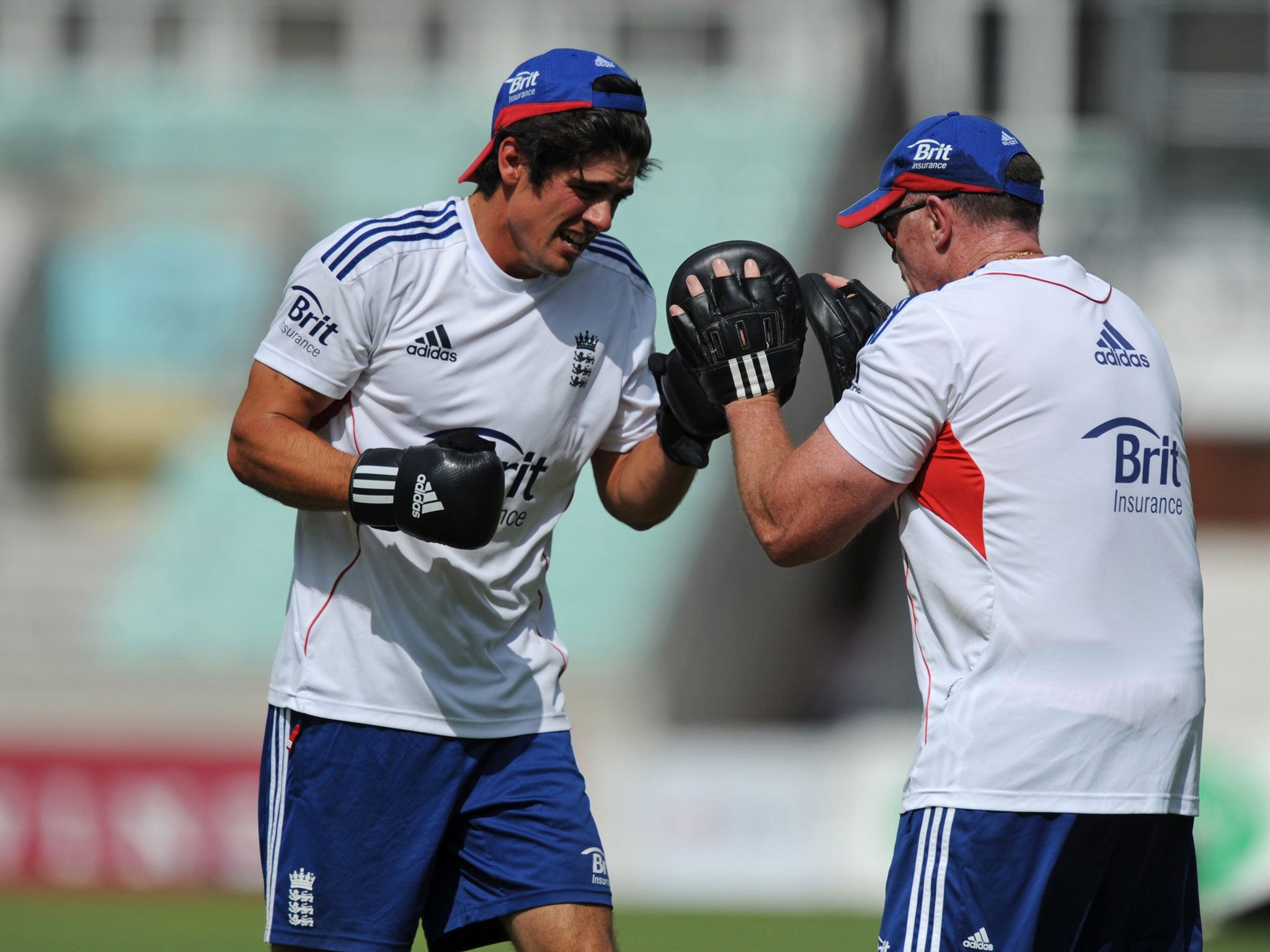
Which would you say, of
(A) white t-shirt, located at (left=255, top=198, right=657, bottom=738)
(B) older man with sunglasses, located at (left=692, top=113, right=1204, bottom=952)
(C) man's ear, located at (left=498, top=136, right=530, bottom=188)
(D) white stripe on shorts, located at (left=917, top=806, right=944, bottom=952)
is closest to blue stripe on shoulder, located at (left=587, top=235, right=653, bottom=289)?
(A) white t-shirt, located at (left=255, top=198, right=657, bottom=738)

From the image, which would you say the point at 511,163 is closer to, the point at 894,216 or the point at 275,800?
the point at 894,216

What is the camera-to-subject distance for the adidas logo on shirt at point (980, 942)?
9.52 feet

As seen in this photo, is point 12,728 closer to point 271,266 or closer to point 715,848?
point 715,848

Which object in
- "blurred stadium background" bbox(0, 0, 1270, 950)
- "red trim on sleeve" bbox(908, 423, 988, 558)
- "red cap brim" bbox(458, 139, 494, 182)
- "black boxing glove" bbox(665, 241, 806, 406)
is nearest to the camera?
"red trim on sleeve" bbox(908, 423, 988, 558)

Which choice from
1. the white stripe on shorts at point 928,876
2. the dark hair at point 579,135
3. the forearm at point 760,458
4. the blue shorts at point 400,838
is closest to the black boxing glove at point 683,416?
the forearm at point 760,458

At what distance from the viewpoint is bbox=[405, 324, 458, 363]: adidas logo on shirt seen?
12.0 feet

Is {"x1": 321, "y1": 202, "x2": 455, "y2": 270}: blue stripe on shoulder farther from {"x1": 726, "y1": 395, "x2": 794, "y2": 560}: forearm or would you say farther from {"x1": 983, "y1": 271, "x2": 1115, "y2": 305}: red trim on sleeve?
{"x1": 983, "y1": 271, "x2": 1115, "y2": 305}: red trim on sleeve

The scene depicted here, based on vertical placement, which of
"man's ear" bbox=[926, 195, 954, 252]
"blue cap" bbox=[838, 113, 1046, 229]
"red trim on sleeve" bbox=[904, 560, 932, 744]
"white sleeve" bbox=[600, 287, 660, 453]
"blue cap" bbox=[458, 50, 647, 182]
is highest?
"blue cap" bbox=[458, 50, 647, 182]

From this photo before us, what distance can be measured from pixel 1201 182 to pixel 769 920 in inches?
355

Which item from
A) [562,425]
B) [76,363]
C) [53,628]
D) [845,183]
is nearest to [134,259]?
[76,363]

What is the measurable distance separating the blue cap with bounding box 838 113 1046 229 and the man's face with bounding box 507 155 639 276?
0.61 m

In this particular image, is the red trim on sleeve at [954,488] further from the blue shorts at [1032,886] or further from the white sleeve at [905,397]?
the blue shorts at [1032,886]

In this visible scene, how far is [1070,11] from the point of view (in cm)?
1712

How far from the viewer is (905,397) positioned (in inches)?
118
